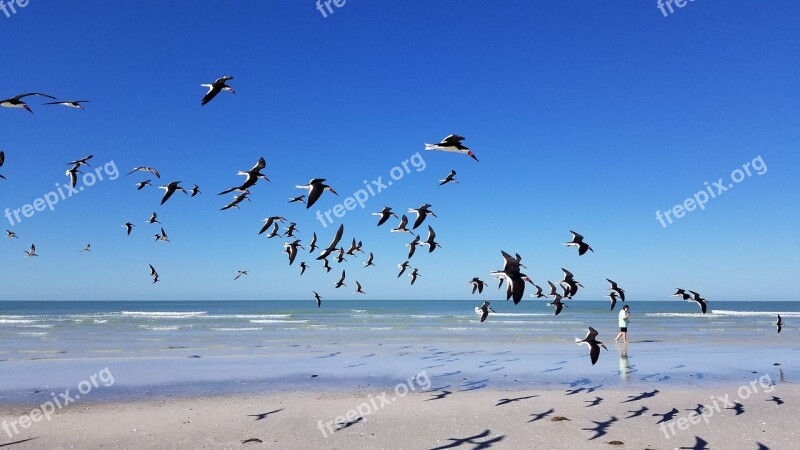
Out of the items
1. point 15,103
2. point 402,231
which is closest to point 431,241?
point 402,231

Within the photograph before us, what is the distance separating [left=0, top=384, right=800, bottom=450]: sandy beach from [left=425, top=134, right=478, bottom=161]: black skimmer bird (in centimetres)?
617

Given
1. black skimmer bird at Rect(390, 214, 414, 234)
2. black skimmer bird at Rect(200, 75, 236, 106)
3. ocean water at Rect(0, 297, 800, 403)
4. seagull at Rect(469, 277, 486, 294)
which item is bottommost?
ocean water at Rect(0, 297, 800, 403)

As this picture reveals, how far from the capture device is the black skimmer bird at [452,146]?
12.1 metres

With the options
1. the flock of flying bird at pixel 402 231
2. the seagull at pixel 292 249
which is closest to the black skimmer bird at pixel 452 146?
the flock of flying bird at pixel 402 231

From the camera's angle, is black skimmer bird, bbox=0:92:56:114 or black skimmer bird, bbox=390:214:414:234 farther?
black skimmer bird, bbox=390:214:414:234

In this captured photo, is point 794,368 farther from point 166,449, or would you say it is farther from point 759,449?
point 166,449

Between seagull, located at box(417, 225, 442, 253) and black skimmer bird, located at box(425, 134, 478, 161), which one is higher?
black skimmer bird, located at box(425, 134, 478, 161)

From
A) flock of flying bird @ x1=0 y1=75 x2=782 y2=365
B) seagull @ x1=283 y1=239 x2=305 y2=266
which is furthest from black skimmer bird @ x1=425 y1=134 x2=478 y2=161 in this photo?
seagull @ x1=283 y1=239 x2=305 y2=266

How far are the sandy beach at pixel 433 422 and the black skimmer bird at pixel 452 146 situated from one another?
617cm

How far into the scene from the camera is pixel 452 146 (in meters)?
12.6

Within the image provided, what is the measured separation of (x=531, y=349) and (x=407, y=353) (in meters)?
6.31

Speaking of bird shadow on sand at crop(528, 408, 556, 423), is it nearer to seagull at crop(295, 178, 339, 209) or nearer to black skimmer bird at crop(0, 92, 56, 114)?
seagull at crop(295, 178, 339, 209)

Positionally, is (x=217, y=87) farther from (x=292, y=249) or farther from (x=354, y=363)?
(x=354, y=363)

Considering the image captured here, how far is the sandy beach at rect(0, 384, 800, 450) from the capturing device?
9.96 metres
